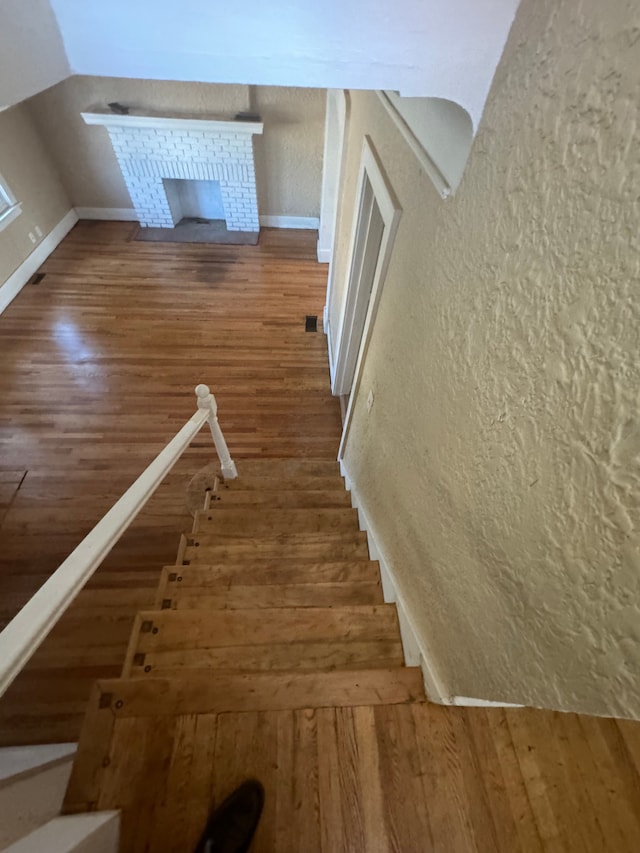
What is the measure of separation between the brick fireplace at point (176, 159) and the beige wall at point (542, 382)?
4.48 meters

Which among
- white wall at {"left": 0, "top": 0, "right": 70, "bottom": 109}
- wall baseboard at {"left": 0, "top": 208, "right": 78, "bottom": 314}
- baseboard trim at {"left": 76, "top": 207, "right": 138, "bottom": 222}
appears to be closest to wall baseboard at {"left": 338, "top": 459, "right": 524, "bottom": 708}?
white wall at {"left": 0, "top": 0, "right": 70, "bottom": 109}

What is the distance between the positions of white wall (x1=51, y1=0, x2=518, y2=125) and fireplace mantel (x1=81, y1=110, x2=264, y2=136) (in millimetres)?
4448

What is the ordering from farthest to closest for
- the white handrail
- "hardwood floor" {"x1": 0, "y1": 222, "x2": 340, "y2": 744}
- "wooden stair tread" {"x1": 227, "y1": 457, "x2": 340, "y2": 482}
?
"wooden stair tread" {"x1": 227, "y1": 457, "x2": 340, "y2": 482} → "hardwood floor" {"x1": 0, "y1": 222, "x2": 340, "y2": 744} → the white handrail

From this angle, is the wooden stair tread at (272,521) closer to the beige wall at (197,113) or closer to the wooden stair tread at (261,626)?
the wooden stair tread at (261,626)

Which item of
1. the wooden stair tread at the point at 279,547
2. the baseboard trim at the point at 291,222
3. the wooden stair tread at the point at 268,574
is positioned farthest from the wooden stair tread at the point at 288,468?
the baseboard trim at the point at 291,222

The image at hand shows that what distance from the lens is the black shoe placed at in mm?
929

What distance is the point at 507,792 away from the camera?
1.01 meters

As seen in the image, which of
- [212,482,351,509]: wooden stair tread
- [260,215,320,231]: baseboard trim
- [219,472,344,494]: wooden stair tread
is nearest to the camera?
[212,482,351,509]: wooden stair tread

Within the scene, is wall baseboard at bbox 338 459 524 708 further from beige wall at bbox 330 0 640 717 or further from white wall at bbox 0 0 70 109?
white wall at bbox 0 0 70 109

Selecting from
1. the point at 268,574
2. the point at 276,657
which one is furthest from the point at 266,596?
the point at 276,657

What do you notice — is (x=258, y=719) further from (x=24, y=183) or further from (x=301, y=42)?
(x=24, y=183)

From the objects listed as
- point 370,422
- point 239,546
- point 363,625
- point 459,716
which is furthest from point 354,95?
point 459,716

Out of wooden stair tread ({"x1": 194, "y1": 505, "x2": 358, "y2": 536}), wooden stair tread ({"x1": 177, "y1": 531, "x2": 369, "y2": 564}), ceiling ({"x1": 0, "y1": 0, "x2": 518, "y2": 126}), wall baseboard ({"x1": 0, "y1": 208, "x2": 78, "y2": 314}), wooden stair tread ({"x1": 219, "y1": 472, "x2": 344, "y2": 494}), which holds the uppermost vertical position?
wall baseboard ({"x1": 0, "y1": 208, "x2": 78, "y2": 314})

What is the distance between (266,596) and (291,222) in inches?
205
